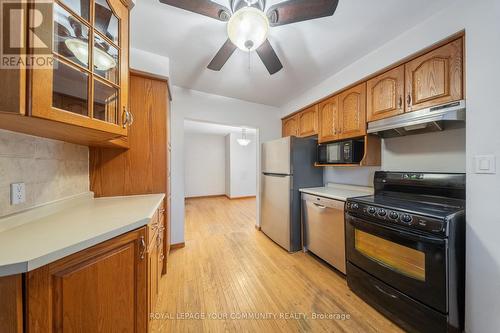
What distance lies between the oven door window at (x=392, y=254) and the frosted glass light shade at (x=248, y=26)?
1.76 metres

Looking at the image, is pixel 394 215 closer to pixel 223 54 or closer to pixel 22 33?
pixel 223 54

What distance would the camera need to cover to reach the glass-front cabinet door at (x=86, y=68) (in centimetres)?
73

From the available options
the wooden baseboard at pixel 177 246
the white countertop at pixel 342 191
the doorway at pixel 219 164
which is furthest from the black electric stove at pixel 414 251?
the doorway at pixel 219 164

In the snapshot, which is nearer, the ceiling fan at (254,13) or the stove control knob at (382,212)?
the ceiling fan at (254,13)

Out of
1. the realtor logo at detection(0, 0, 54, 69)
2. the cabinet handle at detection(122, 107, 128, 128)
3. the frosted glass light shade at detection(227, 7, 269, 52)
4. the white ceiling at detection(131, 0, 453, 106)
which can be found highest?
the white ceiling at detection(131, 0, 453, 106)

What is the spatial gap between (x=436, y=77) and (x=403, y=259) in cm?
142

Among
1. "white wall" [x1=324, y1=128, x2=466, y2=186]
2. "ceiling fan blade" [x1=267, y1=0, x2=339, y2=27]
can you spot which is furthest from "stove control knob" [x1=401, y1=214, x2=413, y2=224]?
"ceiling fan blade" [x1=267, y1=0, x2=339, y2=27]

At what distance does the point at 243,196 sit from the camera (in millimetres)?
6324

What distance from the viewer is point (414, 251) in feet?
4.16

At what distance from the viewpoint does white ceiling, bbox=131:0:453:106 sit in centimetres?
134

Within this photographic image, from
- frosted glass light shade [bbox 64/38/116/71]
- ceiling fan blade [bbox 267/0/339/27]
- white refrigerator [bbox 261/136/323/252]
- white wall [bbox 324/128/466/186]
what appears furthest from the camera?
white refrigerator [bbox 261/136/323/252]

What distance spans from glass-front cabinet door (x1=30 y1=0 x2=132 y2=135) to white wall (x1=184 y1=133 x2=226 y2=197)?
199 inches

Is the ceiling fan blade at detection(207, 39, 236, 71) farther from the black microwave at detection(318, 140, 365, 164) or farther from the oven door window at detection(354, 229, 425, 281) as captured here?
the oven door window at detection(354, 229, 425, 281)

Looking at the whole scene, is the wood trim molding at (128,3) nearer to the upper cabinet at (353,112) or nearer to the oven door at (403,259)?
A: the upper cabinet at (353,112)
